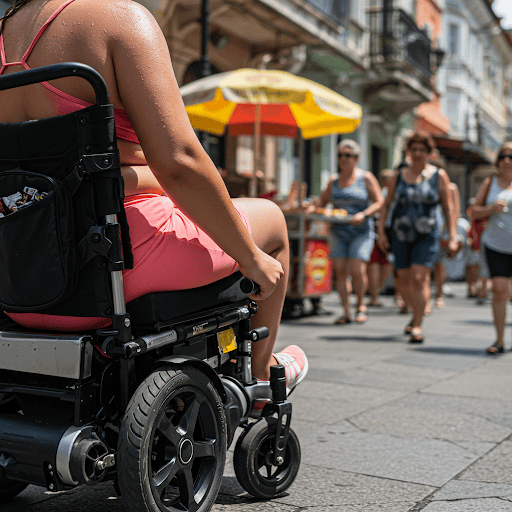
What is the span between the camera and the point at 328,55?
15.4 metres

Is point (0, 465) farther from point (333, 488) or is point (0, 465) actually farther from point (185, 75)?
point (185, 75)

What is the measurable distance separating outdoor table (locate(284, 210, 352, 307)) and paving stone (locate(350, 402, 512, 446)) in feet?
→ 13.7

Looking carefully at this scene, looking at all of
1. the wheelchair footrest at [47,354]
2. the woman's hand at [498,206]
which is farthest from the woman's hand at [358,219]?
the wheelchair footrest at [47,354]

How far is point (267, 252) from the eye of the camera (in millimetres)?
2383

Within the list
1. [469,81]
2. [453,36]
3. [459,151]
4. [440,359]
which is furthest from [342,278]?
[469,81]

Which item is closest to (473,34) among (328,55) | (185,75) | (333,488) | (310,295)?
(328,55)

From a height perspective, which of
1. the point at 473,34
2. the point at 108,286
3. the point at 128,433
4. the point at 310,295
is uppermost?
the point at 473,34

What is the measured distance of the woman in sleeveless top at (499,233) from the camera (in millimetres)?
5938

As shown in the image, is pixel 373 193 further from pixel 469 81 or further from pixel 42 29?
pixel 469 81

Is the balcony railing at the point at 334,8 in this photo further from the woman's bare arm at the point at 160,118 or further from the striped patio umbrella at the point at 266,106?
the woman's bare arm at the point at 160,118

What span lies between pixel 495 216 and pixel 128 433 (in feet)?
16.4

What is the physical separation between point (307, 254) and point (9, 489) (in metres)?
6.12

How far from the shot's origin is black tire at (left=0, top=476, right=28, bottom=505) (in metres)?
2.35

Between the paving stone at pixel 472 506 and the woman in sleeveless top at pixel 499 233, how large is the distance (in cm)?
363
